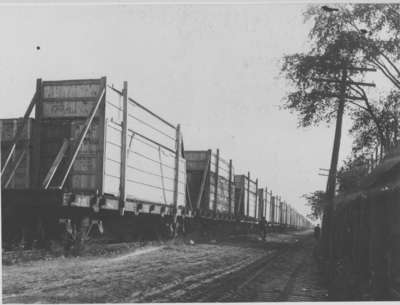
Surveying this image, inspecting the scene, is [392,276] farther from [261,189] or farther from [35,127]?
[261,189]

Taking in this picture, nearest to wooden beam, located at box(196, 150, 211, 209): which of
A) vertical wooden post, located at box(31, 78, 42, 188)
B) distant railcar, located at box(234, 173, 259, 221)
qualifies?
distant railcar, located at box(234, 173, 259, 221)

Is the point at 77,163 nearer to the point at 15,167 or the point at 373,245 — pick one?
the point at 15,167

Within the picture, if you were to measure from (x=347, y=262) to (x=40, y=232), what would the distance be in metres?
5.80

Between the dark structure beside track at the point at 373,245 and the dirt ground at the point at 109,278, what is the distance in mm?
2169

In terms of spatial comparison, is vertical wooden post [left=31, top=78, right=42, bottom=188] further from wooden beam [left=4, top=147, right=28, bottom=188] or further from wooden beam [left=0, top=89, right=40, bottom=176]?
wooden beam [left=4, top=147, right=28, bottom=188]

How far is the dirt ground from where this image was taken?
6203 millimetres

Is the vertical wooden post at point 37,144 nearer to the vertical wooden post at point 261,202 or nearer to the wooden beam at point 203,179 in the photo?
the wooden beam at point 203,179

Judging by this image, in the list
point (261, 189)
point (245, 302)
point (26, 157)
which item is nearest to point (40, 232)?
point (26, 157)

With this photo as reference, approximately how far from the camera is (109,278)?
7707mm

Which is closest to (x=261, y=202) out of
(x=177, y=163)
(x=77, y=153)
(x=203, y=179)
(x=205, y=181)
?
(x=205, y=181)

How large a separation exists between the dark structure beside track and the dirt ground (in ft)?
7.12

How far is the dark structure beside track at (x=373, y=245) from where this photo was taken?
633 centimetres

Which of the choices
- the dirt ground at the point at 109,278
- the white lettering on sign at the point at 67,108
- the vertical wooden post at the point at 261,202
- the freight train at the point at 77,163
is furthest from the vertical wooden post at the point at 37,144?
the vertical wooden post at the point at 261,202

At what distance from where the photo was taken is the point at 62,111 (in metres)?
10.9
